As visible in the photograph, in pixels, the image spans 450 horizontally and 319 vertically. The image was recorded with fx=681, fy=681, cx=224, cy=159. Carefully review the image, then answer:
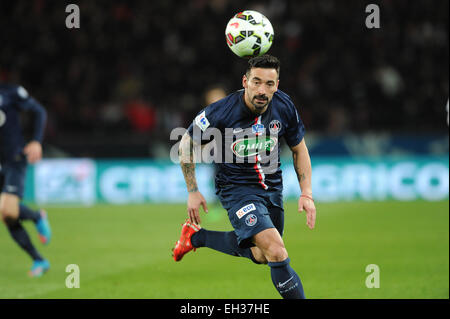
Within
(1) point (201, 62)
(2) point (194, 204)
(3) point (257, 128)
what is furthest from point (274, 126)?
(1) point (201, 62)

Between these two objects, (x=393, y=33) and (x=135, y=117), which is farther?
(x=393, y=33)

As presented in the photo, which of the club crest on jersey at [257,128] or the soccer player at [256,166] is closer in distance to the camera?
the soccer player at [256,166]

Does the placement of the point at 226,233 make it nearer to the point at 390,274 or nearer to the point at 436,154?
the point at 390,274

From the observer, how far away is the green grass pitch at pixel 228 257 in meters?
6.34

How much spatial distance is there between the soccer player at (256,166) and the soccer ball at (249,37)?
0.30 metres

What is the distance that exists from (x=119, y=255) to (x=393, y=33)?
9868 millimetres

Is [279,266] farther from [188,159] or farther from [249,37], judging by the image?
[249,37]

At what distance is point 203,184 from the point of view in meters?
13.2

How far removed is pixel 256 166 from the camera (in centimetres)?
523

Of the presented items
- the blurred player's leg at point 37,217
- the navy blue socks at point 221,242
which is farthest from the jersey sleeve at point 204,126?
the blurred player's leg at point 37,217

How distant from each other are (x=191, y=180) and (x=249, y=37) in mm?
1208

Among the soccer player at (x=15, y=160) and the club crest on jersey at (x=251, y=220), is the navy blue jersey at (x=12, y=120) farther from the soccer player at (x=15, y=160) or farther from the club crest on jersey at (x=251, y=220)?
the club crest on jersey at (x=251, y=220)

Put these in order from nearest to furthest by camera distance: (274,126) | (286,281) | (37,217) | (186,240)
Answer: (286,281)
(274,126)
(186,240)
(37,217)

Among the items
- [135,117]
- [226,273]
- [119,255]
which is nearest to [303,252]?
[226,273]
